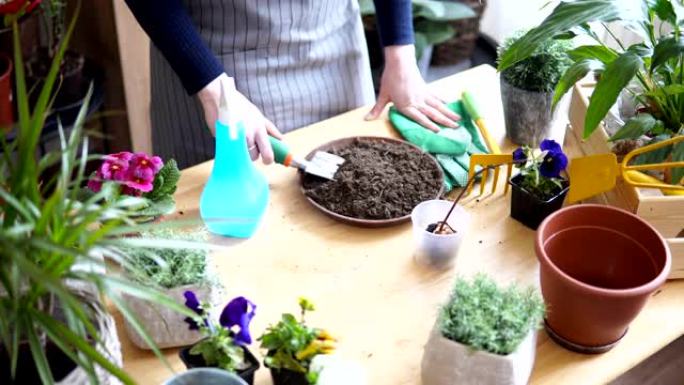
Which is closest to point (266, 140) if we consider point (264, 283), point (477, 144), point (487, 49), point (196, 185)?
point (196, 185)

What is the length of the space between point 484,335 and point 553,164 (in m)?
0.38

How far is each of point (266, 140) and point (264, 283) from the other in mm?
277

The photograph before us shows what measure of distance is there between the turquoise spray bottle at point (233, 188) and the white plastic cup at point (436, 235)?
24cm

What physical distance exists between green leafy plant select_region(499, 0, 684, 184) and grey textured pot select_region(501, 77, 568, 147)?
135 mm

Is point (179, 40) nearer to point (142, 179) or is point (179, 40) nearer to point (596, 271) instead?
point (142, 179)

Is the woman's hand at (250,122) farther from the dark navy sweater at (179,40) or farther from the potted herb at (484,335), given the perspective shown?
Result: the potted herb at (484,335)

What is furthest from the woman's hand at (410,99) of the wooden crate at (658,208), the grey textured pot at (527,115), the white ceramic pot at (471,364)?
the white ceramic pot at (471,364)

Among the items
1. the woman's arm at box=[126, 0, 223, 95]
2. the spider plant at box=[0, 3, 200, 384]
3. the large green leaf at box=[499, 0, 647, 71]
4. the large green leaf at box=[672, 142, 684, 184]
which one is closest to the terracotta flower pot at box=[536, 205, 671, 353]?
the large green leaf at box=[672, 142, 684, 184]

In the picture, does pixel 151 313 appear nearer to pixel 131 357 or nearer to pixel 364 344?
pixel 131 357

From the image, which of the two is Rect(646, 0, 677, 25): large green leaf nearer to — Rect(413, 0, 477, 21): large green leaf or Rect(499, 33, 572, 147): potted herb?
Rect(499, 33, 572, 147): potted herb

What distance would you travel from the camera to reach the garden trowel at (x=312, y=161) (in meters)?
1.19

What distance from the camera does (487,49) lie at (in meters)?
3.13

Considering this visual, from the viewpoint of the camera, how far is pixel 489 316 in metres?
0.81

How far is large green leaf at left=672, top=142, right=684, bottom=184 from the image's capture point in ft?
3.29
